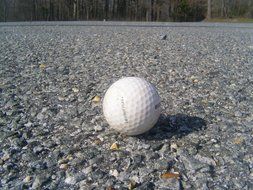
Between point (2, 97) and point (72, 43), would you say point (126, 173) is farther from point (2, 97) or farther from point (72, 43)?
point (72, 43)

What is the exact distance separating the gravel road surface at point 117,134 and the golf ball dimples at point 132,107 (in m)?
0.15

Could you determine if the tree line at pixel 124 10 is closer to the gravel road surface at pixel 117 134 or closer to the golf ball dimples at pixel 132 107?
the gravel road surface at pixel 117 134

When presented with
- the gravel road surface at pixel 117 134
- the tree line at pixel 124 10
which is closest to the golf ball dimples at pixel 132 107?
the gravel road surface at pixel 117 134

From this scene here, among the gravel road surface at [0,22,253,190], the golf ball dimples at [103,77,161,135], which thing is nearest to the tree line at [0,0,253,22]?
the gravel road surface at [0,22,253,190]

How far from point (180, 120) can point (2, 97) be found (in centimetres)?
209

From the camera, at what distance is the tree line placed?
22303 mm

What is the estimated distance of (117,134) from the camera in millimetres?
2912

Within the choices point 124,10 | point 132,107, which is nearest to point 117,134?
point 132,107

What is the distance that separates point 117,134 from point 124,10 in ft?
82.7

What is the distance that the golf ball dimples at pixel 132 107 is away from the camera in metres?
2.67

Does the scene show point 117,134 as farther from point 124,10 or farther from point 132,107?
point 124,10

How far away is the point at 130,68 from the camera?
5672 mm

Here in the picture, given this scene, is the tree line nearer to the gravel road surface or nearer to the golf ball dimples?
the gravel road surface

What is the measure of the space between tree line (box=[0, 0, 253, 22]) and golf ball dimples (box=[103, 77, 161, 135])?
18687 millimetres
